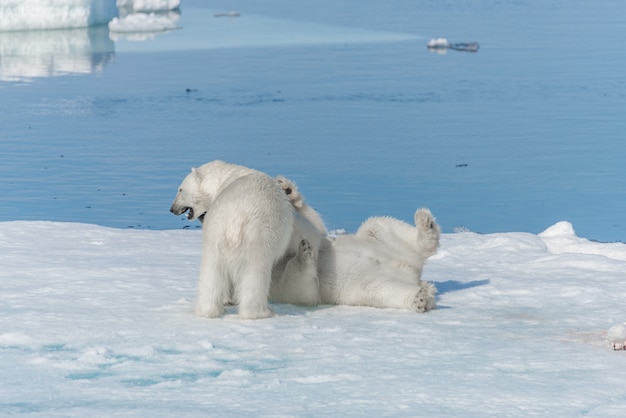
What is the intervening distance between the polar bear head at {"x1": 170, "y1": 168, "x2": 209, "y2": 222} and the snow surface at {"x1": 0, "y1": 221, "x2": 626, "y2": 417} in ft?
1.54

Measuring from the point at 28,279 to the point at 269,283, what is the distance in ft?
5.18

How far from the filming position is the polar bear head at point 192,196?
5512 millimetres

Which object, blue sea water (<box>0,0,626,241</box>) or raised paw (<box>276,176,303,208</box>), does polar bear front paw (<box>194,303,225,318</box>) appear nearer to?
raised paw (<box>276,176,303,208</box>)

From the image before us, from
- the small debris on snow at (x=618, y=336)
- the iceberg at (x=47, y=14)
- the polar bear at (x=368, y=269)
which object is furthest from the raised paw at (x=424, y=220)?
the iceberg at (x=47, y=14)

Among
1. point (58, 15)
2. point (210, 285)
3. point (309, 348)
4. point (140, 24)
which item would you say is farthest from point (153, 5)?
point (309, 348)

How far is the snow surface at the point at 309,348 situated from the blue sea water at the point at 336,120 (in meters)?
4.19

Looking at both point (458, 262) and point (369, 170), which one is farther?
point (369, 170)

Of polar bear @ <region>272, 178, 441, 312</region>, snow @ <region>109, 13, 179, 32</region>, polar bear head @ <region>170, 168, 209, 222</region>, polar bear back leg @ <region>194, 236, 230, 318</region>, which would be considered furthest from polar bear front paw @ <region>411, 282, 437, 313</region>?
snow @ <region>109, 13, 179, 32</region>

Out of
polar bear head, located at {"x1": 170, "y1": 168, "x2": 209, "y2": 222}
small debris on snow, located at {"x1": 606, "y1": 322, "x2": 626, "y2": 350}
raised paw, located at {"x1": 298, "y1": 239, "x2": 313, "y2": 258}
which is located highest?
polar bear head, located at {"x1": 170, "y1": 168, "x2": 209, "y2": 222}

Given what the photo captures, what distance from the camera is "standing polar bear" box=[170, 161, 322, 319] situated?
504cm

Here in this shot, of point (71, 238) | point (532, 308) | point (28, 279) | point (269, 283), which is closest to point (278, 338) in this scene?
point (269, 283)

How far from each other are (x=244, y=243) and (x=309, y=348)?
27.6 inches

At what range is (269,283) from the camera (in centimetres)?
512

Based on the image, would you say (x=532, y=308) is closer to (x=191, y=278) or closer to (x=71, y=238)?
(x=191, y=278)
